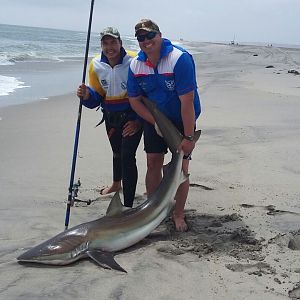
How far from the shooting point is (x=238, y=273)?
328cm

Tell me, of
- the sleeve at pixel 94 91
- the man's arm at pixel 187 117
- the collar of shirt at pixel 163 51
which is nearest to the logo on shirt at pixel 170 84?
the man's arm at pixel 187 117

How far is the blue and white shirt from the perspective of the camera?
3822mm

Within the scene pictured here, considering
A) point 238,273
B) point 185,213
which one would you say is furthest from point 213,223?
point 238,273

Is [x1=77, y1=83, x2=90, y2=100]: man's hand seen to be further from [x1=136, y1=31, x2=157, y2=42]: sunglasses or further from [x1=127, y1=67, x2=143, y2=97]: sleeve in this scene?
[x1=136, y1=31, x2=157, y2=42]: sunglasses

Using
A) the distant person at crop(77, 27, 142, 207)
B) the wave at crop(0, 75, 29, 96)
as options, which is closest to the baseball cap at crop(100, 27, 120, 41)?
the distant person at crop(77, 27, 142, 207)

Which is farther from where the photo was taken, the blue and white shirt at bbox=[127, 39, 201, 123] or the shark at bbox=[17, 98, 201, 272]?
the blue and white shirt at bbox=[127, 39, 201, 123]

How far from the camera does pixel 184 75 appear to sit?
380 cm

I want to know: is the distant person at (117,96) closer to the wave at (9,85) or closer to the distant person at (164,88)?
the distant person at (164,88)

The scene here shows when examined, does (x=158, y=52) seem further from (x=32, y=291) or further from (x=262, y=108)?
(x=262, y=108)

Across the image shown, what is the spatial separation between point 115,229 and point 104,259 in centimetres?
31

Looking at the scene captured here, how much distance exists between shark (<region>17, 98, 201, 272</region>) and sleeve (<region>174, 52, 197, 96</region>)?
304mm

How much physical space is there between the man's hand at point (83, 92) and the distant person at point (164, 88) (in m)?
0.57

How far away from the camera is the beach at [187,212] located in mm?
3117

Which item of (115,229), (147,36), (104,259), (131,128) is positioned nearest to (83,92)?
(131,128)
